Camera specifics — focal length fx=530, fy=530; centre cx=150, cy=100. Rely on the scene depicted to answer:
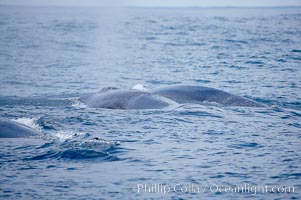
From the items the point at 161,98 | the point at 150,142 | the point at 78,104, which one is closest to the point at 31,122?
the point at 78,104

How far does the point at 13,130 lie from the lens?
40.3 feet

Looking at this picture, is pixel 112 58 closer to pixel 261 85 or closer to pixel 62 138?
pixel 261 85

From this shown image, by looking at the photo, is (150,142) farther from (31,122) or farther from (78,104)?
(78,104)

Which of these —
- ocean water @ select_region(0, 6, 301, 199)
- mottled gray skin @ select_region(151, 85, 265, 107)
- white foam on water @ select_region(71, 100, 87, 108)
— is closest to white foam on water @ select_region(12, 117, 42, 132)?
ocean water @ select_region(0, 6, 301, 199)

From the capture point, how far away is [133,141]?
39.8 feet

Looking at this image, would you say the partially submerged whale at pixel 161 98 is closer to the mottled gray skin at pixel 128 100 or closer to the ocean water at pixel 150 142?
the mottled gray skin at pixel 128 100

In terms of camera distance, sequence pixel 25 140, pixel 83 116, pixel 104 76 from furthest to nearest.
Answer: pixel 104 76, pixel 83 116, pixel 25 140

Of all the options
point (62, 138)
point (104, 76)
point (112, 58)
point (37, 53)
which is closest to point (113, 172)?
point (62, 138)

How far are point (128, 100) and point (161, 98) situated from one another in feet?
3.34

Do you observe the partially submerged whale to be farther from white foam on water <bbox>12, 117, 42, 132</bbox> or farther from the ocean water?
white foam on water <bbox>12, 117, 42, 132</bbox>

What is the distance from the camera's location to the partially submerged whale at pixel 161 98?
16.0 metres

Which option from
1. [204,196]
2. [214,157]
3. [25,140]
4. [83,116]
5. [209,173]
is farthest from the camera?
[83,116]

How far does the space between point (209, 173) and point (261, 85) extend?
1300 cm

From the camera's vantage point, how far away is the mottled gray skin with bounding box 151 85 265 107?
16.9 metres
